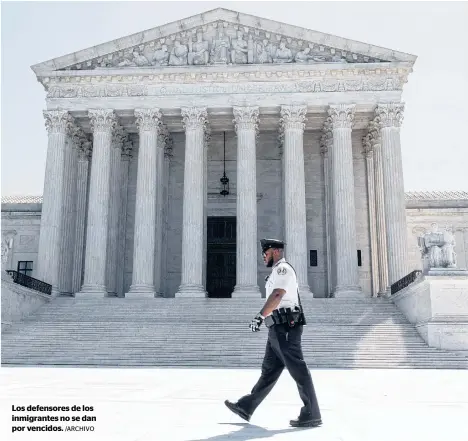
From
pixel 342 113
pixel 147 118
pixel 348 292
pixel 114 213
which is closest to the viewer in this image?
pixel 348 292

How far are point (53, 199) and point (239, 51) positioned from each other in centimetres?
1436

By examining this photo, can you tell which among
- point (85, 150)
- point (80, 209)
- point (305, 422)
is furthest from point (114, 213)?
point (305, 422)

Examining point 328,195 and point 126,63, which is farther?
point 328,195

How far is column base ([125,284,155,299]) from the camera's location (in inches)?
1226

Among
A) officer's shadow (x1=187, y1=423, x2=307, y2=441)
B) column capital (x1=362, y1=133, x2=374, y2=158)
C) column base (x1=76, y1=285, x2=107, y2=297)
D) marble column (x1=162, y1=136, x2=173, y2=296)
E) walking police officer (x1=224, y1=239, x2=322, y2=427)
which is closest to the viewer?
officer's shadow (x1=187, y1=423, x2=307, y2=441)

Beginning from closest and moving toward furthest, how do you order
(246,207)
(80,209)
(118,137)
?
(246,207) < (118,137) < (80,209)

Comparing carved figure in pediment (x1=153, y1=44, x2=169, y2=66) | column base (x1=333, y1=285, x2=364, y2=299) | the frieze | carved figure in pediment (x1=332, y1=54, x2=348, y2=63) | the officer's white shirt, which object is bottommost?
the officer's white shirt

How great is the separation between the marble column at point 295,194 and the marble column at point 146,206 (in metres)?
7.81

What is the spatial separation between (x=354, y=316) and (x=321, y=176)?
13687mm

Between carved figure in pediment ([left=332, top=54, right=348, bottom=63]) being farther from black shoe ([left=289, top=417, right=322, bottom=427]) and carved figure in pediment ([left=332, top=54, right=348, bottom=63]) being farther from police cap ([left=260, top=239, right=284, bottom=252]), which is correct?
black shoe ([left=289, top=417, right=322, bottom=427])

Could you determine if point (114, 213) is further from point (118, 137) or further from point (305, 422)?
point (305, 422)

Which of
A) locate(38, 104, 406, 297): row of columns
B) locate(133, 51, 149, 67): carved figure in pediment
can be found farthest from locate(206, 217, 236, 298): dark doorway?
locate(133, 51, 149, 67): carved figure in pediment

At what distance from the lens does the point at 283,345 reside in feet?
23.2

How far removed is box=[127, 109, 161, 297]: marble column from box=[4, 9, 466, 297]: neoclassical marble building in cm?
7
